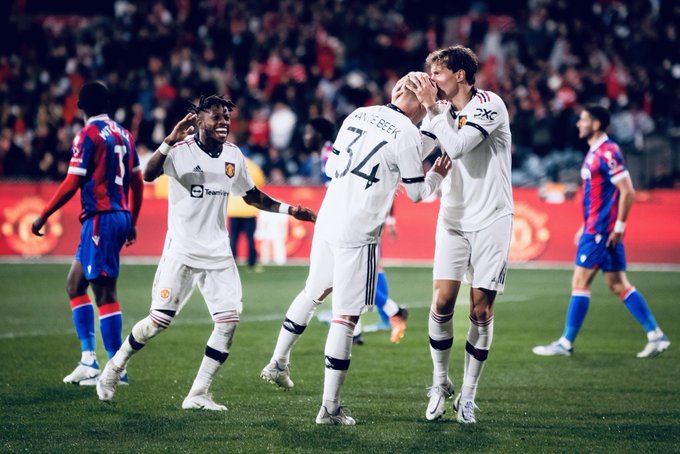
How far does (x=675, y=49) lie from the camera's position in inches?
899

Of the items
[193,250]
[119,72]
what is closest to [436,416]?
[193,250]

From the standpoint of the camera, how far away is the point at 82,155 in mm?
7750

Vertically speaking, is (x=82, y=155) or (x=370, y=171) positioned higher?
(x=370, y=171)

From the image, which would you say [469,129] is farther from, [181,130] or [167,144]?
[167,144]

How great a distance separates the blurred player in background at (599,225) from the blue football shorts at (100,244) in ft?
13.9

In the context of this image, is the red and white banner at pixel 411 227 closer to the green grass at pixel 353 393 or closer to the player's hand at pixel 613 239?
the green grass at pixel 353 393

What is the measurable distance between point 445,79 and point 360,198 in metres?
1.04

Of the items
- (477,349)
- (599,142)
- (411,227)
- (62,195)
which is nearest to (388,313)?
(599,142)

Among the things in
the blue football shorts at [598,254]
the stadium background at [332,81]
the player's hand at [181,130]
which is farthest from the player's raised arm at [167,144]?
the stadium background at [332,81]

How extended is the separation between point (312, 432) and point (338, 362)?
469mm

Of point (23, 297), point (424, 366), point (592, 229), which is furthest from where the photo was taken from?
point (23, 297)

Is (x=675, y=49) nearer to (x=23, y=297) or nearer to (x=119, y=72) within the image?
(x=119, y=72)

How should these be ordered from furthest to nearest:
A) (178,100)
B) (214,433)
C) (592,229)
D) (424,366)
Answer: (178,100)
(592,229)
(424,366)
(214,433)

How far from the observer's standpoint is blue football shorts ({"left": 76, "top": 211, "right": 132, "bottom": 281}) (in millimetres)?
7777
